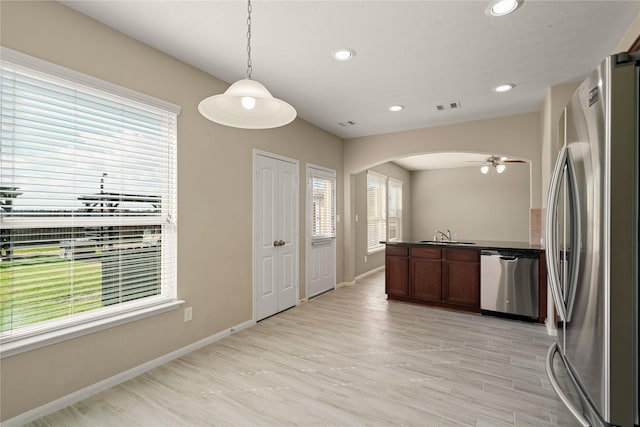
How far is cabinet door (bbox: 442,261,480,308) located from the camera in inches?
167

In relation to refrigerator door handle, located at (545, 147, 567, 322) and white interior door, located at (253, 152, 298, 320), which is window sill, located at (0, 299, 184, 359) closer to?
white interior door, located at (253, 152, 298, 320)

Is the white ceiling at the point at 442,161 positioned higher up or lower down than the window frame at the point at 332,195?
higher up

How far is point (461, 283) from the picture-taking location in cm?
434

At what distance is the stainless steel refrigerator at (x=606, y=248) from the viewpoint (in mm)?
932

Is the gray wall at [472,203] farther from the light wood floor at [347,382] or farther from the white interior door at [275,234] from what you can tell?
the white interior door at [275,234]

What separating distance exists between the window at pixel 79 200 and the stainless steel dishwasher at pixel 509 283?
12.5ft

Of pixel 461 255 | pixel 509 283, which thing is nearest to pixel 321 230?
pixel 461 255

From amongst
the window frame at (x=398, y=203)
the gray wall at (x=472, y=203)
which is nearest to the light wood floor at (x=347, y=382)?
the window frame at (x=398, y=203)

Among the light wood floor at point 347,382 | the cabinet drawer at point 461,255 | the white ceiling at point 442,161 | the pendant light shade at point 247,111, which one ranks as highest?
the white ceiling at point 442,161

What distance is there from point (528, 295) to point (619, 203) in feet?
11.6

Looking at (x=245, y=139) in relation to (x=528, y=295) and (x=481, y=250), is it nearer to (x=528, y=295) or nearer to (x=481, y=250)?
(x=481, y=250)

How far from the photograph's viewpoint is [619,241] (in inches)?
37.2

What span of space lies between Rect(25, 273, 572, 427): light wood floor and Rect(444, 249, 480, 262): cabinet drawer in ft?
2.91

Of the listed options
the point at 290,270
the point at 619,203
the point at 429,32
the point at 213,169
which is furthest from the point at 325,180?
the point at 619,203
